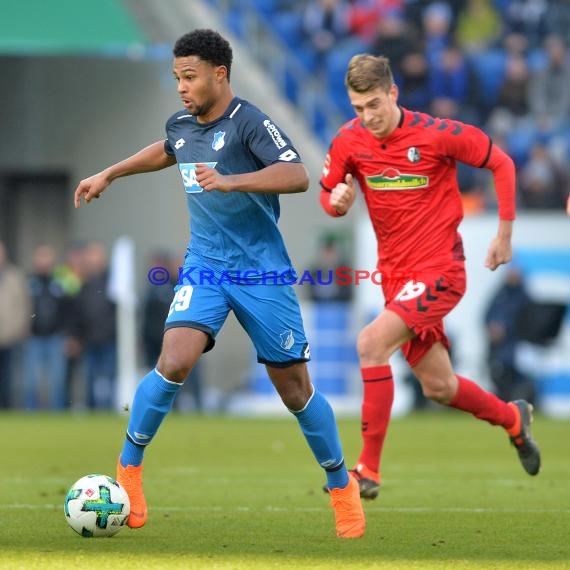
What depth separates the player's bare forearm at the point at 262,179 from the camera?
265 inches

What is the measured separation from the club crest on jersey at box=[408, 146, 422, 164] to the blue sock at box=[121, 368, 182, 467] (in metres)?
2.28

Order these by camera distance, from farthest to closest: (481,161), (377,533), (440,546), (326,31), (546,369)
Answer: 1. (326,31)
2. (546,369)
3. (481,161)
4. (377,533)
5. (440,546)

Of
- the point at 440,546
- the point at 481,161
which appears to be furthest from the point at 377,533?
the point at 481,161

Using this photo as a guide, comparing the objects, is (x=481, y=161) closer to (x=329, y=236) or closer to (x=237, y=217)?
(x=237, y=217)

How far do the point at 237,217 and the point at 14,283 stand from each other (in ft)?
40.5

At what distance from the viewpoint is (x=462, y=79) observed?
20000 millimetres

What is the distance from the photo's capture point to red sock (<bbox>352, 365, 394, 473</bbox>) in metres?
8.41

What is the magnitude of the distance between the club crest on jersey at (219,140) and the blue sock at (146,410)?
114 centimetres

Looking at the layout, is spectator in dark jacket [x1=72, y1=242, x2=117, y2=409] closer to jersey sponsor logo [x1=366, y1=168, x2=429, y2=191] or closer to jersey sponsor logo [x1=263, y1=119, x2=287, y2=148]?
jersey sponsor logo [x1=366, y1=168, x2=429, y2=191]

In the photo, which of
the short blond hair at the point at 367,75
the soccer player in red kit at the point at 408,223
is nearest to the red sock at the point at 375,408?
the soccer player in red kit at the point at 408,223

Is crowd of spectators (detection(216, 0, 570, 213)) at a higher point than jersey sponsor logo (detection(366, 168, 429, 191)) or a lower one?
higher

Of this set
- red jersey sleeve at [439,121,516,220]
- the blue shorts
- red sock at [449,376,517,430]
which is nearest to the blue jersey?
the blue shorts

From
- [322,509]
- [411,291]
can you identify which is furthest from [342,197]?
[322,509]

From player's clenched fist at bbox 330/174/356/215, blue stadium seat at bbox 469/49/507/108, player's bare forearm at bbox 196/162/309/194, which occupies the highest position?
blue stadium seat at bbox 469/49/507/108
